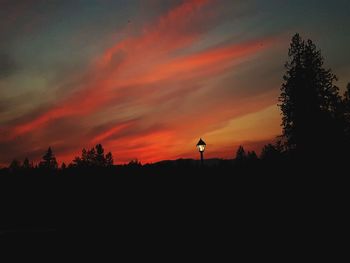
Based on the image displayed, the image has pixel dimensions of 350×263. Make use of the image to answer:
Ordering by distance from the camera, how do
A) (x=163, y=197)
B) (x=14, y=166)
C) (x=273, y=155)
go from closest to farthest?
(x=163, y=197) < (x=273, y=155) < (x=14, y=166)

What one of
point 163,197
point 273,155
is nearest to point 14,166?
point 163,197

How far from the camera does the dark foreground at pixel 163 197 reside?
446 inches

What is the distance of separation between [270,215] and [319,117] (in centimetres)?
1672

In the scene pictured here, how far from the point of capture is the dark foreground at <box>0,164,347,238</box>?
11.3 m

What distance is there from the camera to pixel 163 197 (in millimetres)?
12914

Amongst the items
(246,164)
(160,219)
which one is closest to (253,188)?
(246,164)

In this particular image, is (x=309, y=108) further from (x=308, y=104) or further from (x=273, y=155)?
(x=273, y=155)

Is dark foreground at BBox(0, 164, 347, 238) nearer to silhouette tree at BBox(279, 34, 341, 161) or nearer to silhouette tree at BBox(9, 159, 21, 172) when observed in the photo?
silhouette tree at BBox(9, 159, 21, 172)

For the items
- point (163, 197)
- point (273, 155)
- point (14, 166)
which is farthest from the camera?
point (14, 166)

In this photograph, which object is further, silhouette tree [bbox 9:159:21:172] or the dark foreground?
silhouette tree [bbox 9:159:21:172]

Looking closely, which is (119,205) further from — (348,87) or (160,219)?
(348,87)

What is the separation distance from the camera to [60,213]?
13.1 meters

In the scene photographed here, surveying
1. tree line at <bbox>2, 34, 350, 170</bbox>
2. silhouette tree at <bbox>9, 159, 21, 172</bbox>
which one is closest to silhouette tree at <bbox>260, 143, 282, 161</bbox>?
tree line at <bbox>2, 34, 350, 170</bbox>

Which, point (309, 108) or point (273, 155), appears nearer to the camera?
point (273, 155)
